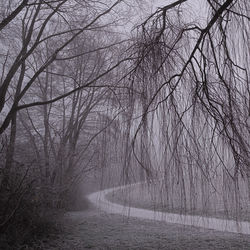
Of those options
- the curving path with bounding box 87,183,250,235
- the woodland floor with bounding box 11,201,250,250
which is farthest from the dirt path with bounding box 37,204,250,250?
the curving path with bounding box 87,183,250,235

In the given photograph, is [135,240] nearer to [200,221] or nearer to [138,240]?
[138,240]

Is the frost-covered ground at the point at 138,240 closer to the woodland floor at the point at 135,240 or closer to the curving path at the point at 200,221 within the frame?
the woodland floor at the point at 135,240

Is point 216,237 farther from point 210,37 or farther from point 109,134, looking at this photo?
point 210,37

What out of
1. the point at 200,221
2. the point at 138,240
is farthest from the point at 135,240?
the point at 200,221

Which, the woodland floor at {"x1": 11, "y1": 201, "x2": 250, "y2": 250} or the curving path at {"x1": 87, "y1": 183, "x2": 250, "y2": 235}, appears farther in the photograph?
the woodland floor at {"x1": 11, "y1": 201, "x2": 250, "y2": 250}

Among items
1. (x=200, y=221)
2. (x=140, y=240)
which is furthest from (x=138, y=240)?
(x=200, y=221)

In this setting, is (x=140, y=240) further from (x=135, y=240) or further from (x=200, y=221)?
(x=200, y=221)

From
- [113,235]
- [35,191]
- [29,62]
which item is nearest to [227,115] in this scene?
[35,191]

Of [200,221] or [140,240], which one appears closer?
[140,240]

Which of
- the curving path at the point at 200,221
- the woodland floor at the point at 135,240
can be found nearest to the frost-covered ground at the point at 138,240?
the woodland floor at the point at 135,240

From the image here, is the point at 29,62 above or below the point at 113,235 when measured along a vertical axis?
above

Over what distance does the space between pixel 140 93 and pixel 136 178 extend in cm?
90

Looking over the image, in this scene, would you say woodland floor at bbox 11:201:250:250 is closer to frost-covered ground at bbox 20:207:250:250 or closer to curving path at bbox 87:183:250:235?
Result: frost-covered ground at bbox 20:207:250:250

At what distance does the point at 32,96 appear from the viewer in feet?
36.1
